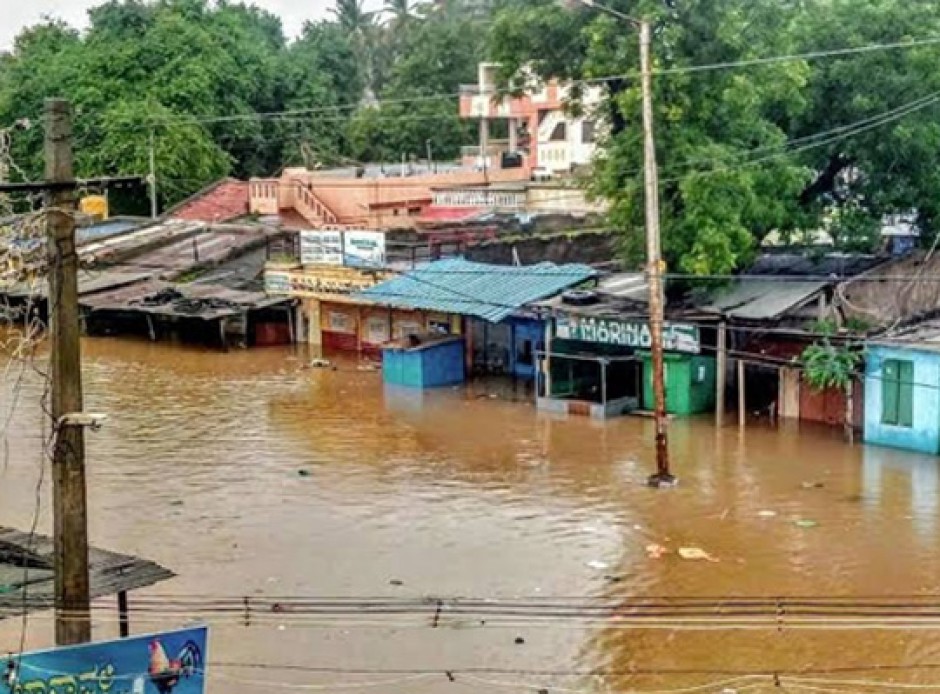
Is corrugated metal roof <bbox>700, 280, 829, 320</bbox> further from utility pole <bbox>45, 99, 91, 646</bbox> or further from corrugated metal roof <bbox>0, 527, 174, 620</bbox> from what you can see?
utility pole <bbox>45, 99, 91, 646</bbox>

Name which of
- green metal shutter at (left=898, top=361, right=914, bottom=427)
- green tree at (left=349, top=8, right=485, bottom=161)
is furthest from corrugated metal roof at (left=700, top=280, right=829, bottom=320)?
green tree at (left=349, top=8, right=485, bottom=161)

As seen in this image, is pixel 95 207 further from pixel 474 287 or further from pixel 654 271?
pixel 654 271

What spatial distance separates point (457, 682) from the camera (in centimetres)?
1455

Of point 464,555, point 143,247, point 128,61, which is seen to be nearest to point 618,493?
point 464,555

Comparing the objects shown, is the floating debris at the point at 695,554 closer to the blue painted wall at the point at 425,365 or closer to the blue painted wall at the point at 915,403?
the blue painted wall at the point at 915,403

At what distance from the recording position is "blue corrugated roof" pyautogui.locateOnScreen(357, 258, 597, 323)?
98.6ft

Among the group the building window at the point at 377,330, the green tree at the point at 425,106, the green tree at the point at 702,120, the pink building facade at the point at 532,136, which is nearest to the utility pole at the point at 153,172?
the green tree at the point at 425,106

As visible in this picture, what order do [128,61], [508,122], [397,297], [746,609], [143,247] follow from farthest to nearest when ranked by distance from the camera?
[508,122] < [128,61] < [143,247] < [397,297] < [746,609]

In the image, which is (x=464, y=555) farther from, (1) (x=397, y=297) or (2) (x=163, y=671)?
(1) (x=397, y=297)

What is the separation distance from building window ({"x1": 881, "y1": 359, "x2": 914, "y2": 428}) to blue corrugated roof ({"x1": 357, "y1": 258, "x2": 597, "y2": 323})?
774 centimetres

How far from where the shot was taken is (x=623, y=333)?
27.9m

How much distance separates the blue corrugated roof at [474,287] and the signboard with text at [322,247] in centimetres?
203

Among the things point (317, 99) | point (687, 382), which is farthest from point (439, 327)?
point (317, 99)

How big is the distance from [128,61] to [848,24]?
32145 mm
